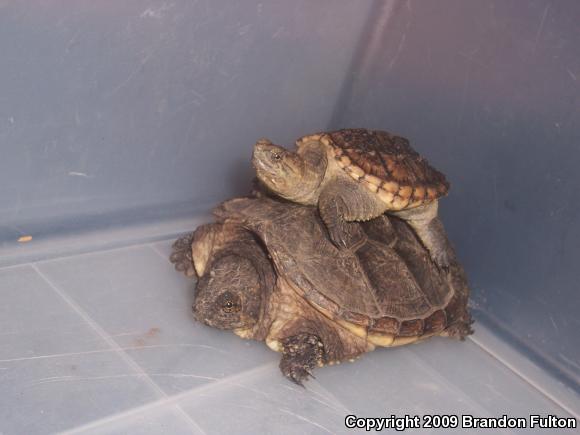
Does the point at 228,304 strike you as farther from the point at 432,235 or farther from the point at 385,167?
the point at 432,235

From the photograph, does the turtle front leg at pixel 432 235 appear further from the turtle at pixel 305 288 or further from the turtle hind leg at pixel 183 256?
the turtle hind leg at pixel 183 256

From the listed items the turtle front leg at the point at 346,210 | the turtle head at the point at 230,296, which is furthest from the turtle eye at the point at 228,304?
the turtle front leg at the point at 346,210

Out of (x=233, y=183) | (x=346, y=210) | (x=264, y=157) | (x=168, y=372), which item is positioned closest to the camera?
(x=168, y=372)

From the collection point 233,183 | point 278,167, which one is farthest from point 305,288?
point 233,183

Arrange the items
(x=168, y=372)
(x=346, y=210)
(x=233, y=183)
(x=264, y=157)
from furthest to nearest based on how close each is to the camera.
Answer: (x=233, y=183) < (x=346, y=210) < (x=264, y=157) < (x=168, y=372)

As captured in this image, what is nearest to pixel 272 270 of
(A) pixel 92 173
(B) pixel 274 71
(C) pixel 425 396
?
(C) pixel 425 396

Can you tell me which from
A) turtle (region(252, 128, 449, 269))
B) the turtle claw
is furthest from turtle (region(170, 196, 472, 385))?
turtle (region(252, 128, 449, 269))

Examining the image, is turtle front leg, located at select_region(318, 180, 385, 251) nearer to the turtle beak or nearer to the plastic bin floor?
the turtle beak

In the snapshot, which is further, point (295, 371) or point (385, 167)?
point (385, 167)

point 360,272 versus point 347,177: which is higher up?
point 347,177
